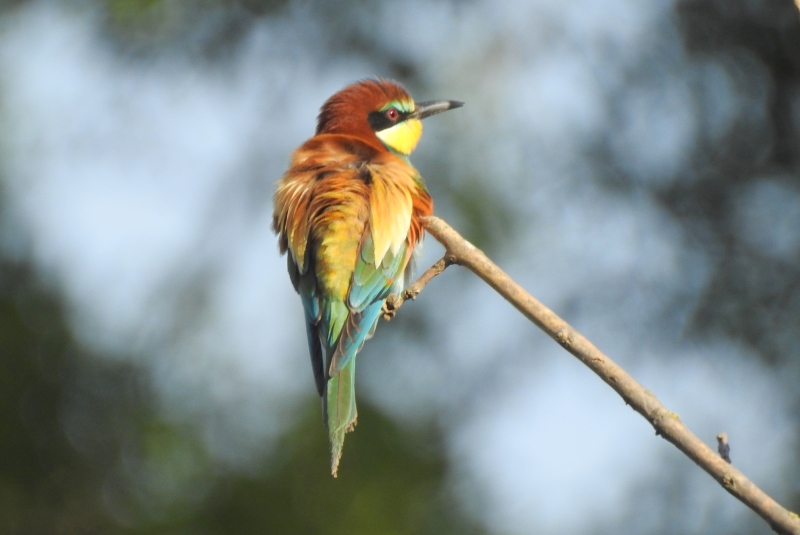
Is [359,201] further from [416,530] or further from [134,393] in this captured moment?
[134,393]

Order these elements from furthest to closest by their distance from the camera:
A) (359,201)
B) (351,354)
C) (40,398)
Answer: (40,398)
(359,201)
(351,354)

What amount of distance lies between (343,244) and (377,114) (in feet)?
3.68

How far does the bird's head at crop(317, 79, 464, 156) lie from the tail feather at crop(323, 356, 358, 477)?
120 centimetres

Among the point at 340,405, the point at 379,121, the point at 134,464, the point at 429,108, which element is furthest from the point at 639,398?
the point at 134,464

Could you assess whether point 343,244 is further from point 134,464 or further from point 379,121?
point 134,464

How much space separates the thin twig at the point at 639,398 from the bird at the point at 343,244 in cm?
58

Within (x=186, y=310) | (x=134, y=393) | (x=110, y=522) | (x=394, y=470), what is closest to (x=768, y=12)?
(x=394, y=470)

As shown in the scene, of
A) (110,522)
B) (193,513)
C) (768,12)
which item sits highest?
(768,12)

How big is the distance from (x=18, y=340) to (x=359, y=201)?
363 centimetres

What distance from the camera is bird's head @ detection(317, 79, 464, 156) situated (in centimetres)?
340

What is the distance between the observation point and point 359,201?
259cm

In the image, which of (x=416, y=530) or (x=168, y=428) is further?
(x=168, y=428)

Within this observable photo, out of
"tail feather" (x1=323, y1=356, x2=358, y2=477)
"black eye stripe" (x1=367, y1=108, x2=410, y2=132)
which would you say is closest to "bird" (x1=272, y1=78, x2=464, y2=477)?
"tail feather" (x1=323, y1=356, x2=358, y2=477)

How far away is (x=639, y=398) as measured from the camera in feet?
5.39
